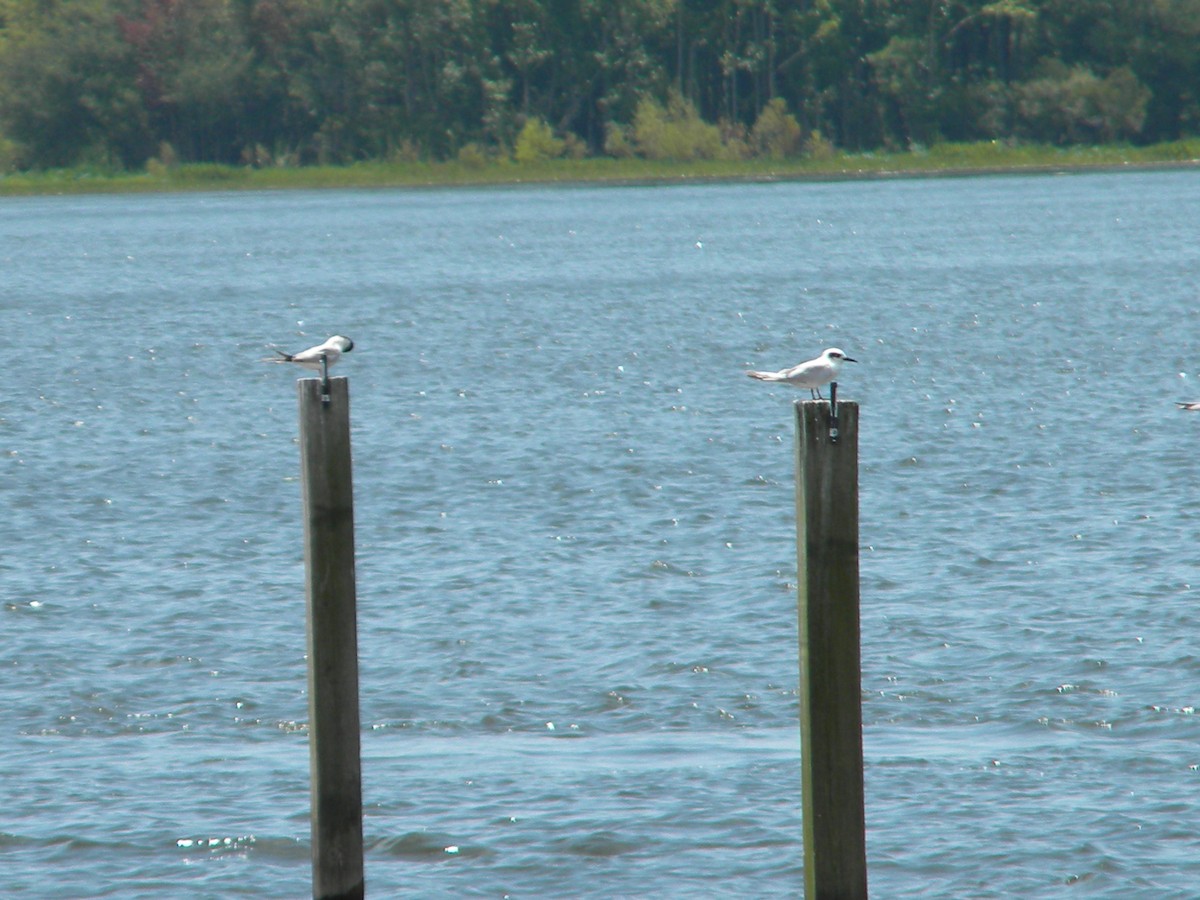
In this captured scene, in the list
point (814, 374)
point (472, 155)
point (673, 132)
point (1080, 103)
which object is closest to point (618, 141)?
point (673, 132)

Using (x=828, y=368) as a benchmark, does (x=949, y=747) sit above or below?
below

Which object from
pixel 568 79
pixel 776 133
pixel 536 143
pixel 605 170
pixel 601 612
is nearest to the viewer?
pixel 601 612

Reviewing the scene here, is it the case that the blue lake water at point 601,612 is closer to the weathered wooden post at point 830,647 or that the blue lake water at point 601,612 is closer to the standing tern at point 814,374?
the weathered wooden post at point 830,647

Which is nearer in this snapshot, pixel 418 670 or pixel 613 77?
pixel 418 670

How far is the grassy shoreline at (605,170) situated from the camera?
120625 mm

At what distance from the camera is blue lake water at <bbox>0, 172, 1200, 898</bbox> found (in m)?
12.5

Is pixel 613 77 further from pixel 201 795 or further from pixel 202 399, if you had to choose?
pixel 201 795

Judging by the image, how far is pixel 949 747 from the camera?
14.2 metres

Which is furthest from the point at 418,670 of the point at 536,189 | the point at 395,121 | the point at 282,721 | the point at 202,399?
the point at 536,189

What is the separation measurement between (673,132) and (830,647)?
111m

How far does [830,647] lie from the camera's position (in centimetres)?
935

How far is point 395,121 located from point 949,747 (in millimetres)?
109268

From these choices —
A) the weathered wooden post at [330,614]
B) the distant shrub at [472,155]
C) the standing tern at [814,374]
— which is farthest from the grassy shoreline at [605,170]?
the weathered wooden post at [330,614]

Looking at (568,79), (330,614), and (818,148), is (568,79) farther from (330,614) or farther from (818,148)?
(330,614)
